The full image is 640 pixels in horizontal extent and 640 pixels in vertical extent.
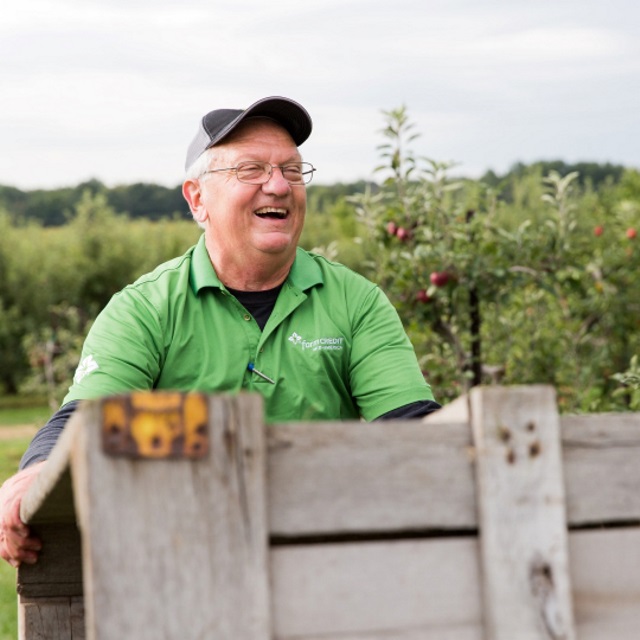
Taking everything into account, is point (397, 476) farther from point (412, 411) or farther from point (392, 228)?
point (392, 228)

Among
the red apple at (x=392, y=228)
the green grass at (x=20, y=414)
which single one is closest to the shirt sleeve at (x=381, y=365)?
the red apple at (x=392, y=228)

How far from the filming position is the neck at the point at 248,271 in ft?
10.4

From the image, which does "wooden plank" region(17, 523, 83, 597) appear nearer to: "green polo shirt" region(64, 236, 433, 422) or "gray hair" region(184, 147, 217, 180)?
"green polo shirt" region(64, 236, 433, 422)

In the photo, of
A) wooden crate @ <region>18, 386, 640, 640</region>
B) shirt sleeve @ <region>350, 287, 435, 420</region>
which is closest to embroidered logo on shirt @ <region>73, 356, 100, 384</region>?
shirt sleeve @ <region>350, 287, 435, 420</region>

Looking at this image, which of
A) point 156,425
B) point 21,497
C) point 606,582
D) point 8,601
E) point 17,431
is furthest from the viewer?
point 17,431

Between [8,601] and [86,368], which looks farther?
[8,601]

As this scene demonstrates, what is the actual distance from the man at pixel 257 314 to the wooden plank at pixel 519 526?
4.44 ft

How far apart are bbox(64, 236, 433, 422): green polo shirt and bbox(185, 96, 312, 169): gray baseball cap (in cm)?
39

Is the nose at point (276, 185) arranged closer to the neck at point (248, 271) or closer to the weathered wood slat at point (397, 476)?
the neck at point (248, 271)

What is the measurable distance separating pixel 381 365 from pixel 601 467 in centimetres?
148

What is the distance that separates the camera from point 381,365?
9.64 ft

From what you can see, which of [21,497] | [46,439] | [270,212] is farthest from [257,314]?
[21,497]

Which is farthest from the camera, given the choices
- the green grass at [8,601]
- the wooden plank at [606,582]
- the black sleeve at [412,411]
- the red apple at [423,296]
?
the red apple at [423,296]

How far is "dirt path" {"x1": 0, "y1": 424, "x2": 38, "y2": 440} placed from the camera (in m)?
13.6
